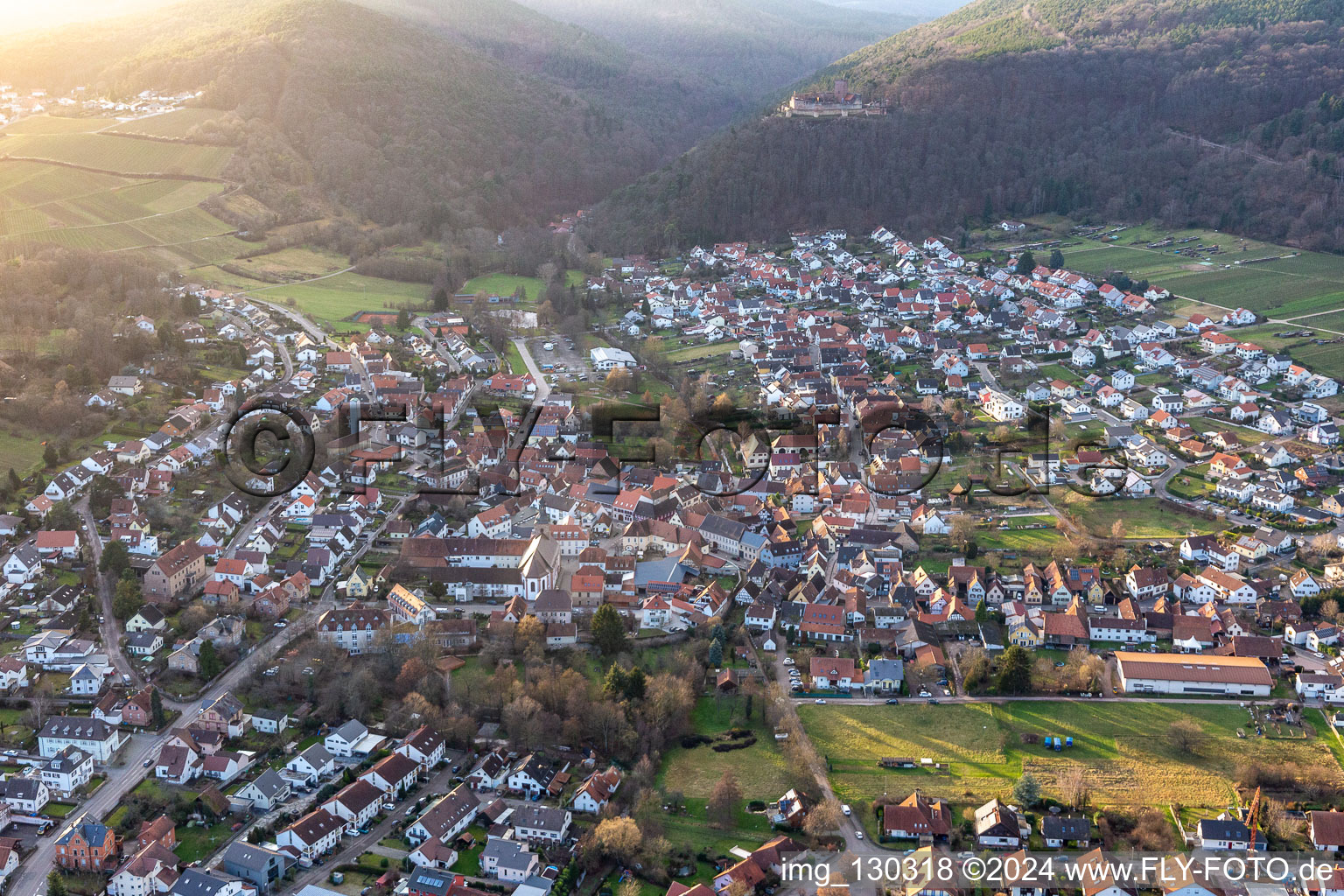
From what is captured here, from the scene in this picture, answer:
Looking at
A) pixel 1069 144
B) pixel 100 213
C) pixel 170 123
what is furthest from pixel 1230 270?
pixel 170 123

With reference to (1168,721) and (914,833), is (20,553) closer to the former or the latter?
(914,833)

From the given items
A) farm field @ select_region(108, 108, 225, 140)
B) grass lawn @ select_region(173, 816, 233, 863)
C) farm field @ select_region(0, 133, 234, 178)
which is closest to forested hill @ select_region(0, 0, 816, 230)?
farm field @ select_region(108, 108, 225, 140)

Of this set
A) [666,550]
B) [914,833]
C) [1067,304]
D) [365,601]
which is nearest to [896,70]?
[1067,304]

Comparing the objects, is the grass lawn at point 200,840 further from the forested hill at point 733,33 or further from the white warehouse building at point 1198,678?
the forested hill at point 733,33

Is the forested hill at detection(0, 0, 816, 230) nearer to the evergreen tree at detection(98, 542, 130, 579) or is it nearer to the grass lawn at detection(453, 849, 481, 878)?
the evergreen tree at detection(98, 542, 130, 579)

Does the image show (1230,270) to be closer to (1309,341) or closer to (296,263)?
(1309,341)

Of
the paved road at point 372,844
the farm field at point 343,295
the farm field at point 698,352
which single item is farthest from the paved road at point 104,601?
the farm field at point 698,352
